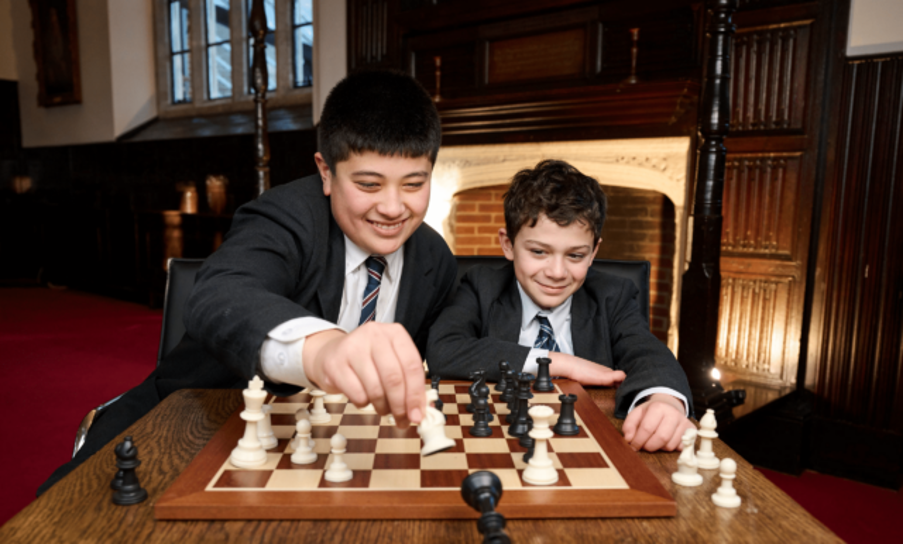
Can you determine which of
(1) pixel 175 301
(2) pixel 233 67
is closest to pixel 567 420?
(1) pixel 175 301

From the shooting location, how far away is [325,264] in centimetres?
144

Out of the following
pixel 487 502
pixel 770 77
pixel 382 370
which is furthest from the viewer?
pixel 770 77

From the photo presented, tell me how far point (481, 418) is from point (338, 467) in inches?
11.8

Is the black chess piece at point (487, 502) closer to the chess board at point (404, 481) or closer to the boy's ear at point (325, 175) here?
the chess board at point (404, 481)

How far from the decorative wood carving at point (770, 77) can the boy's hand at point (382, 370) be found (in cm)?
297

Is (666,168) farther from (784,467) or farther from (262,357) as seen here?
(262,357)

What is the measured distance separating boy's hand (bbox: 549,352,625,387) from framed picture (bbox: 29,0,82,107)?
346 inches

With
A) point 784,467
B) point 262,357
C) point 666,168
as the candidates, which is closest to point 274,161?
point 666,168

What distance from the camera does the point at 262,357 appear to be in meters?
0.94

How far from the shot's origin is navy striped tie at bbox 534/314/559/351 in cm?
161

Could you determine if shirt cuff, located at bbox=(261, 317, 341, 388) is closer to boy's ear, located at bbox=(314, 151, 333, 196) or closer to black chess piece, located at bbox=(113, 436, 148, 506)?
black chess piece, located at bbox=(113, 436, 148, 506)

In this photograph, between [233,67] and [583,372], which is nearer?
[583,372]

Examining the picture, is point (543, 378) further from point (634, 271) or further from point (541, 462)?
point (634, 271)

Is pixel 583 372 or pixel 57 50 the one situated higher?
pixel 57 50
